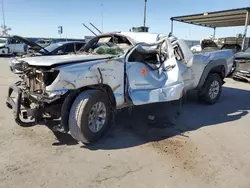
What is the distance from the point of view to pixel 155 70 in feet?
15.3

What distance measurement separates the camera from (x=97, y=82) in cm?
366

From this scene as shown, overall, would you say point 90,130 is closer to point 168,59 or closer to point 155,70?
point 155,70

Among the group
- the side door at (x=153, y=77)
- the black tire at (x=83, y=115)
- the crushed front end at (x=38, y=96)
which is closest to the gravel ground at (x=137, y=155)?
the black tire at (x=83, y=115)

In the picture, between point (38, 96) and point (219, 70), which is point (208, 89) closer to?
point (219, 70)

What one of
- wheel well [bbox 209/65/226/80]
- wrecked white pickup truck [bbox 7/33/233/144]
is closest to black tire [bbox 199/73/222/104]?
wheel well [bbox 209/65/226/80]

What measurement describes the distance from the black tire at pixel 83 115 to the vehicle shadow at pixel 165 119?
0.21 metres

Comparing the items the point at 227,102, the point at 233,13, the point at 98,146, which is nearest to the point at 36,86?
the point at 98,146

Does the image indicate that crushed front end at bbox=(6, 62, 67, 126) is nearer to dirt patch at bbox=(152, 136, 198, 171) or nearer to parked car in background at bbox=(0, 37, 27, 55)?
dirt patch at bbox=(152, 136, 198, 171)

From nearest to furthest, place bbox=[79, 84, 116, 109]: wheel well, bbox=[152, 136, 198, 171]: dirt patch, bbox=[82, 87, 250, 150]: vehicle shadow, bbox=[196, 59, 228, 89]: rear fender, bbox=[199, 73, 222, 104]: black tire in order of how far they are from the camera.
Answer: bbox=[152, 136, 198, 171]: dirt patch < bbox=[79, 84, 116, 109]: wheel well < bbox=[82, 87, 250, 150]: vehicle shadow < bbox=[196, 59, 228, 89]: rear fender < bbox=[199, 73, 222, 104]: black tire

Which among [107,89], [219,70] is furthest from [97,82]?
[219,70]

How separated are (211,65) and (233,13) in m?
13.5

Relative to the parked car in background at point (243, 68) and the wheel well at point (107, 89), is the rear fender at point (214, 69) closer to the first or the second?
the wheel well at point (107, 89)

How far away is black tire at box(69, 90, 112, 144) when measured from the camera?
11.4ft

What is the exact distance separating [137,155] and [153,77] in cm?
169
